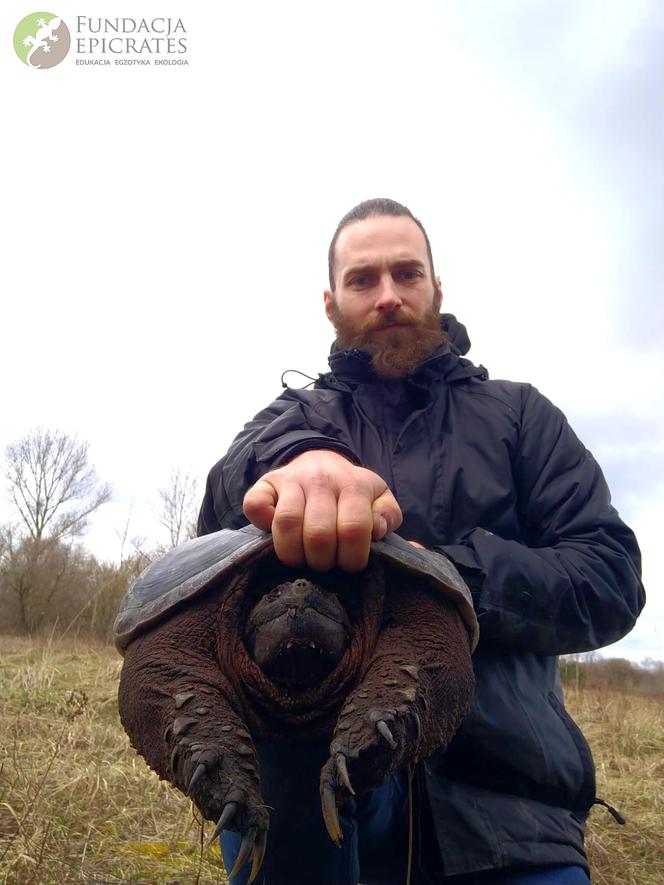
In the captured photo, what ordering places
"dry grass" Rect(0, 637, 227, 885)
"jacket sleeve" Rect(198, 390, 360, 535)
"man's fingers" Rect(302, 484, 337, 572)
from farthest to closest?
"dry grass" Rect(0, 637, 227, 885), "jacket sleeve" Rect(198, 390, 360, 535), "man's fingers" Rect(302, 484, 337, 572)

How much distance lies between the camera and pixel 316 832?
1782mm

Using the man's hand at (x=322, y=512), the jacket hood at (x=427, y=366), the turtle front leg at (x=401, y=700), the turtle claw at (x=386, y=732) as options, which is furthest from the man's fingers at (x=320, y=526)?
the jacket hood at (x=427, y=366)

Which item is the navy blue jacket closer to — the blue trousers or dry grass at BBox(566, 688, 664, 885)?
the blue trousers

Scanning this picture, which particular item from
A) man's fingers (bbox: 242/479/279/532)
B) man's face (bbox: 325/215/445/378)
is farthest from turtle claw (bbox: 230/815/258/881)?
man's face (bbox: 325/215/445/378)

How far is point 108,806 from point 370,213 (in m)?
3.13

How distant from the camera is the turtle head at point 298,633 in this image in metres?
1.49

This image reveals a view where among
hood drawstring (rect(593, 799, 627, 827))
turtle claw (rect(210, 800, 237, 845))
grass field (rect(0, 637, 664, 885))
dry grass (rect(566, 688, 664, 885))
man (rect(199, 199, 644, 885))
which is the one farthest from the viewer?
dry grass (rect(566, 688, 664, 885))

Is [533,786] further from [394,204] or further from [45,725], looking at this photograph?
[45,725]

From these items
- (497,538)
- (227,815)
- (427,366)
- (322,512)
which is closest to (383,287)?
(427,366)

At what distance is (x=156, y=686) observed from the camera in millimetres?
1440

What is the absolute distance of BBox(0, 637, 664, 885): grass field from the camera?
2.62 meters

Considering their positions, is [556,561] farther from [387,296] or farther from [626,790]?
[626,790]

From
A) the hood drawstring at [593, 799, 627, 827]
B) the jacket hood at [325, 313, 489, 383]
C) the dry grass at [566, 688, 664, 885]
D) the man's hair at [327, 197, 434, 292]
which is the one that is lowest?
the dry grass at [566, 688, 664, 885]

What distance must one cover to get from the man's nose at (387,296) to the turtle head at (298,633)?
5.00 feet
